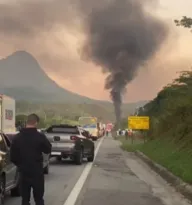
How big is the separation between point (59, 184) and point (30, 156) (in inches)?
291

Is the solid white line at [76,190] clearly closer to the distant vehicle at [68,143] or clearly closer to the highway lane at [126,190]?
the highway lane at [126,190]

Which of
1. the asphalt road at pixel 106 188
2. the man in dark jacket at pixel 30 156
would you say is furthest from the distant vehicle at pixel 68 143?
the man in dark jacket at pixel 30 156

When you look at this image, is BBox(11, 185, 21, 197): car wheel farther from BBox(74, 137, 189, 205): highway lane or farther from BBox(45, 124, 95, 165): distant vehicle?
BBox(45, 124, 95, 165): distant vehicle

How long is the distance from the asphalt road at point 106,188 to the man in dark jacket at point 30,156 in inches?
134

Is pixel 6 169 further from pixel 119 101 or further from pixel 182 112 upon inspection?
pixel 119 101

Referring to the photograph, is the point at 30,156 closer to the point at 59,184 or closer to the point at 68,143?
the point at 59,184

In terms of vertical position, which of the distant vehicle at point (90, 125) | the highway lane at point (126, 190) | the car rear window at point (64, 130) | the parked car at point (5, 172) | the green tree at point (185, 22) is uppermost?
the green tree at point (185, 22)

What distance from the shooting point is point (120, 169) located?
839 inches

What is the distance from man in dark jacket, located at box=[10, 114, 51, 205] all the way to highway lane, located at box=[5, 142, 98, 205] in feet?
10.7

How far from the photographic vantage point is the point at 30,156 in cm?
805

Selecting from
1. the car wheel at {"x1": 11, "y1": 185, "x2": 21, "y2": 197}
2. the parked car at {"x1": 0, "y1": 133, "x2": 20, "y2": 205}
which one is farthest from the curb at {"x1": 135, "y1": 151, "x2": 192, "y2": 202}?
the parked car at {"x1": 0, "y1": 133, "x2": 20, "y2": 205}

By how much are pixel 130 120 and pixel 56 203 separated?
116 ft

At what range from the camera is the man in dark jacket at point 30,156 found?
26.4 ft

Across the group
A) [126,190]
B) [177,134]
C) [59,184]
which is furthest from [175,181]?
[177,134]
